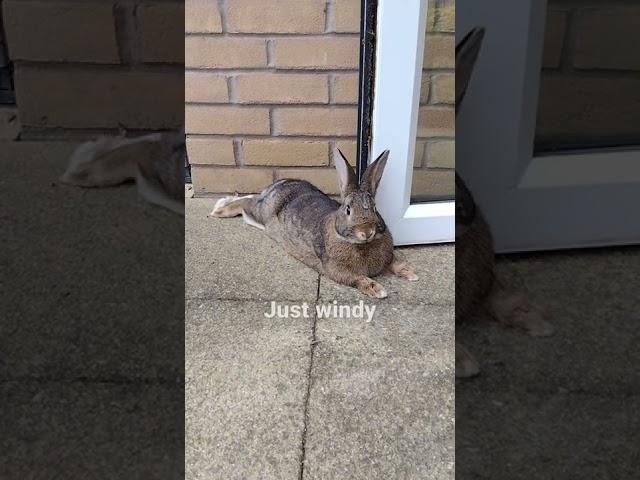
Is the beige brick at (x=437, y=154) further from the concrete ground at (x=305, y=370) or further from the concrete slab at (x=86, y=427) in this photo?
the concrete slab at (x=86, y=427)

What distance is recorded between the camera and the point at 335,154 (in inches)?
63.1

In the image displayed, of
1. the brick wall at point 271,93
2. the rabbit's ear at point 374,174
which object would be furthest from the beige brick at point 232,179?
the rabbit's ear at point 374,174

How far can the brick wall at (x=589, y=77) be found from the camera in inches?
15.5

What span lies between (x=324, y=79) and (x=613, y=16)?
1.23 m

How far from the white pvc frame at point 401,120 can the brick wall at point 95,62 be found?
96cm

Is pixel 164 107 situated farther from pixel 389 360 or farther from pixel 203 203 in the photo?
pixel 389 360

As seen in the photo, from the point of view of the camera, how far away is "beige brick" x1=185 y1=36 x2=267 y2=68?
1344 millimetres

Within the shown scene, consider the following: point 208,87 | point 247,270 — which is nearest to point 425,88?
point 208,87

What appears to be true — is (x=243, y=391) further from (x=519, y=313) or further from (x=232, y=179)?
(x=519, y=313)

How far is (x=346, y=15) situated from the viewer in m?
1.53

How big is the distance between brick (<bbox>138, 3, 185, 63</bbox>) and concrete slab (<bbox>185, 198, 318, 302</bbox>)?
1.23 meters

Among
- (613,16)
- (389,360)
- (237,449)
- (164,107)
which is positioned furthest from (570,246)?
(389,360)

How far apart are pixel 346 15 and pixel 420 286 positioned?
67cm

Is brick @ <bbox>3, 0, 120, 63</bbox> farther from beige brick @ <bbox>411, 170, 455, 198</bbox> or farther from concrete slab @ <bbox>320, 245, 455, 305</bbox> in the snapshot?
concrete slab @ <bbox>320, 245, 455, 305</bbox>
